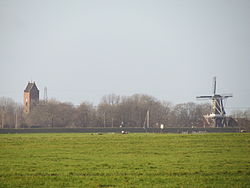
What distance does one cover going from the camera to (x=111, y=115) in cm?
12494

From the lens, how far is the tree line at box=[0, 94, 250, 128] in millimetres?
117500

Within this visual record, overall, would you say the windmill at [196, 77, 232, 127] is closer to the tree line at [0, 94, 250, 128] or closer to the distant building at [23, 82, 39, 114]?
the tree line at [0, 94, 250, 128]

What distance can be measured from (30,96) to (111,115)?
37544mm

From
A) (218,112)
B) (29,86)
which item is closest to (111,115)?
(218,112)

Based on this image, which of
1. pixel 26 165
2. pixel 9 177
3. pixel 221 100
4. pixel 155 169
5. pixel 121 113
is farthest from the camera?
pixel 121 113

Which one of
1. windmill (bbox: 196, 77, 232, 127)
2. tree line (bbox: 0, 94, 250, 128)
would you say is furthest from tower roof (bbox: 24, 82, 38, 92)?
windmill (bbox: 196, 77, 232, 127)

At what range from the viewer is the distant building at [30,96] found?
14724cm

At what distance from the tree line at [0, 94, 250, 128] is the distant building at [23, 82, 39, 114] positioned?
18.7ft

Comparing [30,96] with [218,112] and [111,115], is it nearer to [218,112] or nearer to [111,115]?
[111,115]

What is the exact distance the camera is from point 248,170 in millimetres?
19172

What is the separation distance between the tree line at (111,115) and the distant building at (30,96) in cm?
569

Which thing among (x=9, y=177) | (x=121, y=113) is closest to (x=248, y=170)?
(x=9, y=177)

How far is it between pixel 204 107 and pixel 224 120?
43.0 metres

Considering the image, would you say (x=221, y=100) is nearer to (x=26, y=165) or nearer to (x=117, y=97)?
(x=117, y=97)
